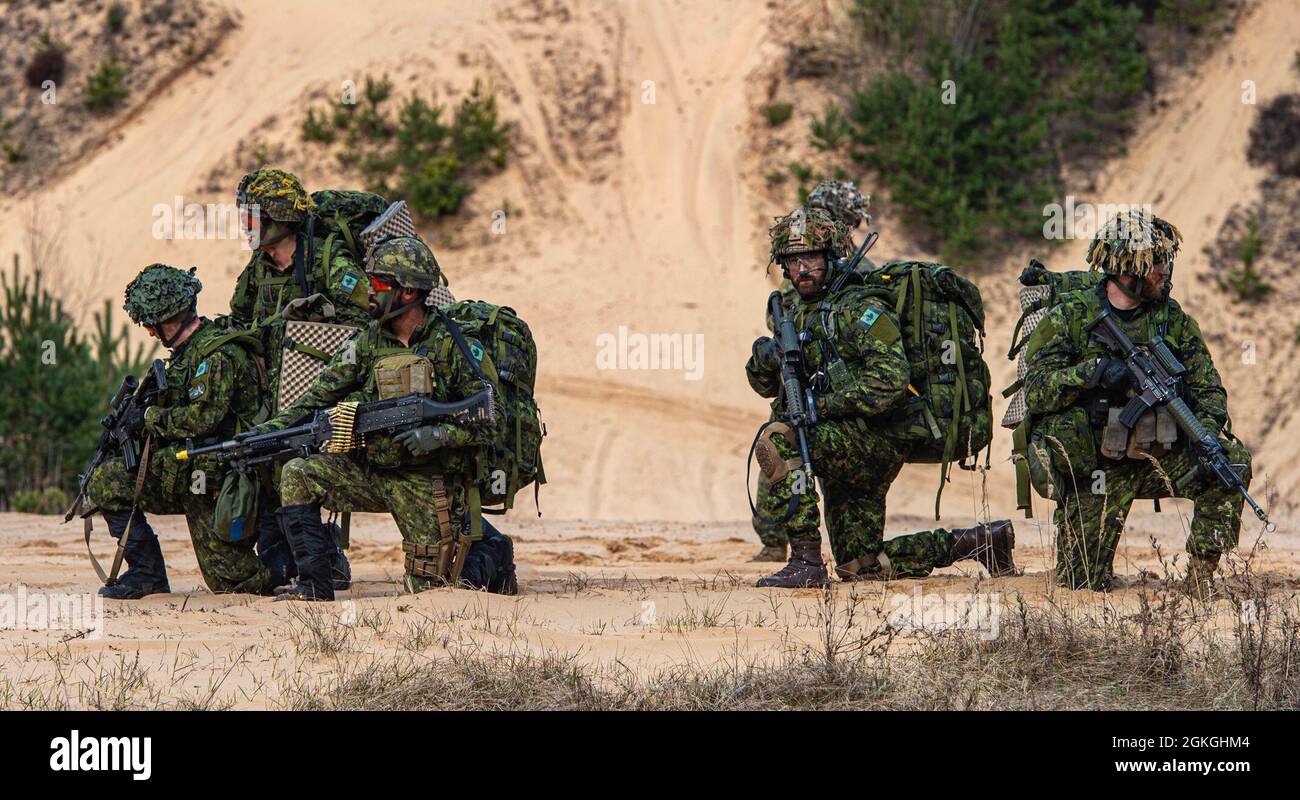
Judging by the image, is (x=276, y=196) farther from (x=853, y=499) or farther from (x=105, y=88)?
(x=105, y=88)

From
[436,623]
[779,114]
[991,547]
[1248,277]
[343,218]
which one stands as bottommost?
[436,623]

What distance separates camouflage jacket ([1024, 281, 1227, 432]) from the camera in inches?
309

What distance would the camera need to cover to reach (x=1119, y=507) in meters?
7.98

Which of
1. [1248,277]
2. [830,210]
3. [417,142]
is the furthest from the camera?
[417,142]

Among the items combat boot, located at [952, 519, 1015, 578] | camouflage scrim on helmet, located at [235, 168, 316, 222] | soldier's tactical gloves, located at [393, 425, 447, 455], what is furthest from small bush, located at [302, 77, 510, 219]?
soldier's tactical gloves, located at [393, 425, 447, 455]

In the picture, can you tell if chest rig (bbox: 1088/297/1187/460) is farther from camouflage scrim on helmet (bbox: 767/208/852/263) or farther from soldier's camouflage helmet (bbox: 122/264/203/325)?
soldier's camouflage helmet (bbox: 122/264/203/325)

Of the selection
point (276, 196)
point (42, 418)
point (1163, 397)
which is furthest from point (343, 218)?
point (42, 418)

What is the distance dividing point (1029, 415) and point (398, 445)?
10.1ft

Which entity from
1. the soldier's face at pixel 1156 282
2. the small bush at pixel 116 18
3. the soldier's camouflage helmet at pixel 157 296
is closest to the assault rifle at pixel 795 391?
the soldier's face at pixel 1156 282

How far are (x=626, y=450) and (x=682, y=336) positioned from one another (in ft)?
8.34

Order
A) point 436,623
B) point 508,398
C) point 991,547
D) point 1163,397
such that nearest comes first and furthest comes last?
point 436,623 → point 1163,397 → point 508,398 → point 991,547

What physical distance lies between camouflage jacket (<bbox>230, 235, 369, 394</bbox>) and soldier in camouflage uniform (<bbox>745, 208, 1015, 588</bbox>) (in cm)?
212
